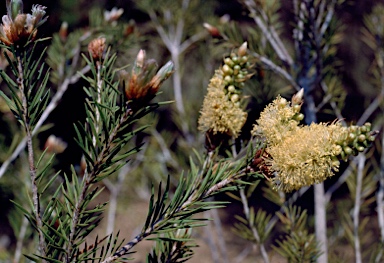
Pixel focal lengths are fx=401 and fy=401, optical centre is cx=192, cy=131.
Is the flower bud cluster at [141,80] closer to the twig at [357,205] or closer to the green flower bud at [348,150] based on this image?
the green flower bud at [348,150]

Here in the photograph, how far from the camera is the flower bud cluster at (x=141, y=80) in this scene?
0.37 metres

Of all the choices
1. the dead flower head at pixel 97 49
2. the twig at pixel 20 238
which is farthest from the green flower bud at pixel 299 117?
the twig at pixel 20 238

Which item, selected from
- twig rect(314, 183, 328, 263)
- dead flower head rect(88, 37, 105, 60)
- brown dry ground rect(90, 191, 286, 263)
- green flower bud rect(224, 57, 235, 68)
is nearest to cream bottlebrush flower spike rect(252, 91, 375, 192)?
green flower bud rect(224, 57, 235, 68)

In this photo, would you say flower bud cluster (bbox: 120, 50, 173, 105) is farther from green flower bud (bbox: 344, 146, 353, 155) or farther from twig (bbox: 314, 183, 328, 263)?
twig (bbox: 314, 183, 328, 263)

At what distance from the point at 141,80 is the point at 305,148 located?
0.17 meters

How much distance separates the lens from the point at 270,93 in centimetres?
87

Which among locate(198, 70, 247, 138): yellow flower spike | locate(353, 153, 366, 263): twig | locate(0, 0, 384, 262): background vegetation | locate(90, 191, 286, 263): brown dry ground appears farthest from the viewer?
locate(90, 191, 286, 263): brown dry ground

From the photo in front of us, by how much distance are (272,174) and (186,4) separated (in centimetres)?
133

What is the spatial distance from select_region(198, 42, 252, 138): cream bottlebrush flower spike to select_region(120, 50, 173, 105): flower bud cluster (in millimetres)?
104

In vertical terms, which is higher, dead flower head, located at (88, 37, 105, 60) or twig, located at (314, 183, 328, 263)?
dead flower head, located at (88, 37, 105, 60)

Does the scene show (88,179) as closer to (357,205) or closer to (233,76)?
(233,76)

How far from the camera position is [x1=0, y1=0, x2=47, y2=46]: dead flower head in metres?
0.37

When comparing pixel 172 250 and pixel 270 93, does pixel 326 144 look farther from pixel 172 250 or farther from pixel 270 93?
pixel 270 93

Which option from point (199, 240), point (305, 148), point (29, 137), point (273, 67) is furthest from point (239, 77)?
point (199, 240)
